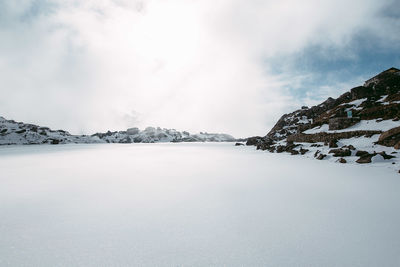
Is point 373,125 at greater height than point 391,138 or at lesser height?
greater

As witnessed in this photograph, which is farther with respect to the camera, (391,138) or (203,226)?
(391,138)

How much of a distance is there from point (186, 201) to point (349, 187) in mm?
6584

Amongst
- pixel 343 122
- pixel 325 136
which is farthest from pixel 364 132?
pixel 325 136

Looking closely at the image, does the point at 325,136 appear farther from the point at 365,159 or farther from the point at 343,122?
the point at 365,159

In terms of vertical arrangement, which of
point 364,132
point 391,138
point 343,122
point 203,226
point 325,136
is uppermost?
point 343,122

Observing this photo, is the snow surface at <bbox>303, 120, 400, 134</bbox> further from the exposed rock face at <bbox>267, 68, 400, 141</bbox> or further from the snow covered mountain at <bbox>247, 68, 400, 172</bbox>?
the exposed rock face at <bbox>267, 68, 400, 141</bbox>

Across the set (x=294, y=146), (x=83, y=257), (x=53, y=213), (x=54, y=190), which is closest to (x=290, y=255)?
(x=83, y=257)

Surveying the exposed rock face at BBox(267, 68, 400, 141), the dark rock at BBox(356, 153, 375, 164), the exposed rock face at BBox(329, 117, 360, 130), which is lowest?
the dark rock at BBox(356, 153, 375, 164)

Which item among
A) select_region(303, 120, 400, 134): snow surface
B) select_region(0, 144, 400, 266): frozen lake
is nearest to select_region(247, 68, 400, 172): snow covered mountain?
select_region(303, 120, 400, 134): snow surface

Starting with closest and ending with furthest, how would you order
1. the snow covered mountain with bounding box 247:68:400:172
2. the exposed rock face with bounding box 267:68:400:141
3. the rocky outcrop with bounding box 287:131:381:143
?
the snow covered mountain with bounding box 247:68:400:172
the rocky outcrop with bounding box 287:131:381:143
the exposed rock face with bounding box 267:68:400:141

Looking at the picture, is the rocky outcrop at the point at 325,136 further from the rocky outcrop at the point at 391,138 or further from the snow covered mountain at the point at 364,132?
the rocky outcrop at the point at 391,138

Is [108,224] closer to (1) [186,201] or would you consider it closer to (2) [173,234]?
(2) [173,234]

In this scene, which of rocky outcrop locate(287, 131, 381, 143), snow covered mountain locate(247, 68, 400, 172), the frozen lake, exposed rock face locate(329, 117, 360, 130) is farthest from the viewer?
exposed rock face locate(329, 117, 360, 130)

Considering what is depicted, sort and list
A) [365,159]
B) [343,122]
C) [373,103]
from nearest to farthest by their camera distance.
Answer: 1. [365,159]
2. [343,122]
3. [373,103]
